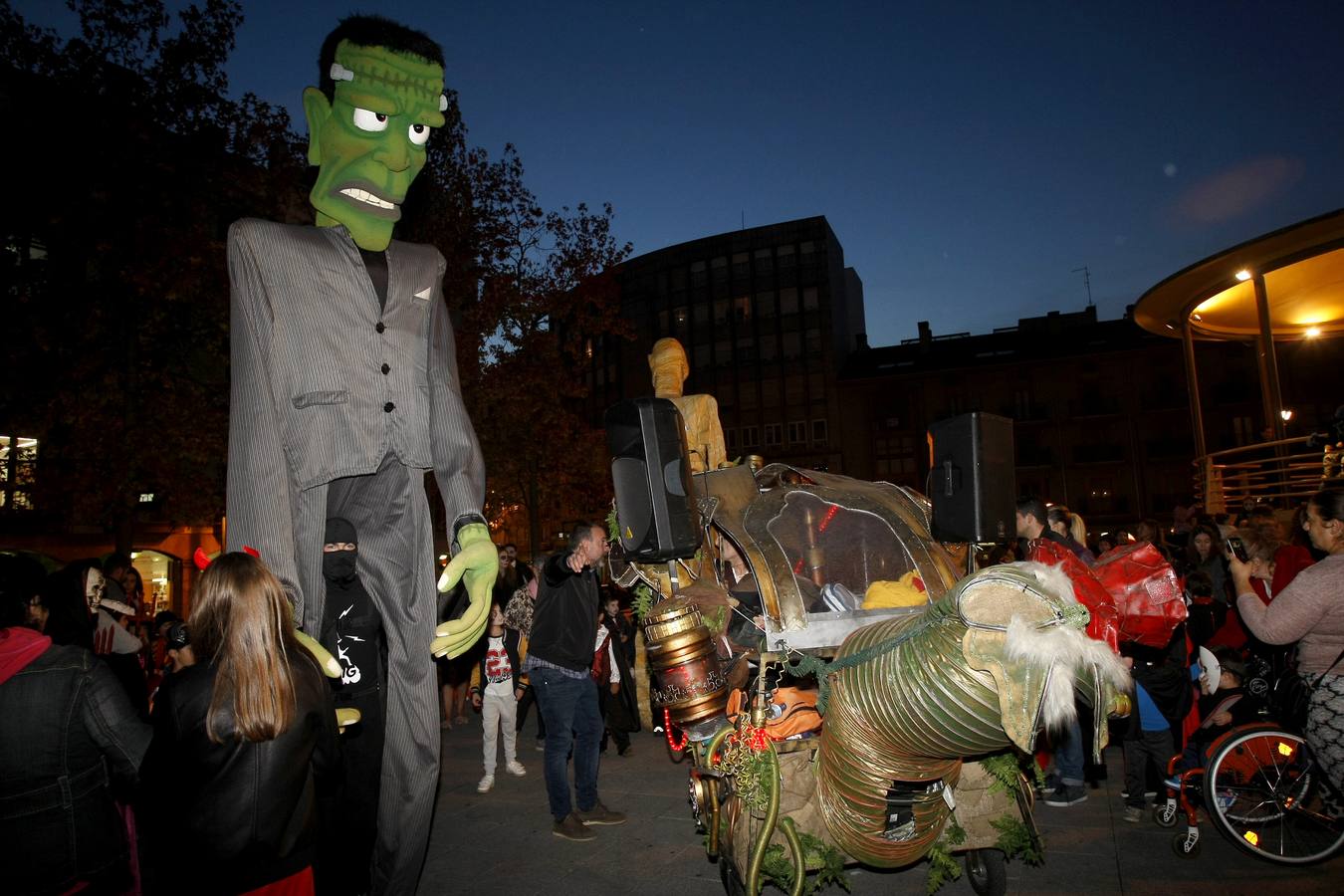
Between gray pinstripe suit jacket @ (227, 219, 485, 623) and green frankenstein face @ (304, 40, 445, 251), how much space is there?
0.29 feet

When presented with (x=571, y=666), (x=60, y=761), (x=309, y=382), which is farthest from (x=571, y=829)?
(x=309, y=382)

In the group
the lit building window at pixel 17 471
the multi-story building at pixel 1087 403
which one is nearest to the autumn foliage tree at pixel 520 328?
the lit building window at pixel 17 471

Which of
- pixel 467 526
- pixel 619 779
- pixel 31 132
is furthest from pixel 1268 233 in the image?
pixel 31 132

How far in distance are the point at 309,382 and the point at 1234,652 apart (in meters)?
6.78

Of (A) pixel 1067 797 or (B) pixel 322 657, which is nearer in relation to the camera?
(B) pixel 322 657

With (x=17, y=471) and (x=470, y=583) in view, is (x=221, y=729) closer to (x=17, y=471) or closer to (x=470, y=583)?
(x=470, y=583)

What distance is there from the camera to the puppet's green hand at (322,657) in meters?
2.25

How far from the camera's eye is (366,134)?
8.34 feet

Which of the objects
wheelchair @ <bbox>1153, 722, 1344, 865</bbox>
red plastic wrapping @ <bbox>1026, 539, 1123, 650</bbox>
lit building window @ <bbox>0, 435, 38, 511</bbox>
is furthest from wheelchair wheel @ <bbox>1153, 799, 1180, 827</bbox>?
lit building window @ <bbox>0, 435, 38, 511</bbox>

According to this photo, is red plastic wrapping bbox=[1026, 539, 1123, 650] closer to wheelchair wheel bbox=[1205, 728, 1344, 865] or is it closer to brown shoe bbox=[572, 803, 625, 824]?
wheelchair wheel bbox=[1205, 728, 1344, 865]

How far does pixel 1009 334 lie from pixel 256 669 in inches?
1901

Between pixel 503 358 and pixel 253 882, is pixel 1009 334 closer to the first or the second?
pixel 503 358

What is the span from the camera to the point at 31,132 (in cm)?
1565

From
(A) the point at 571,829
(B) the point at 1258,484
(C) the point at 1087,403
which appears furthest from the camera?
(C) the point at 1087,403
